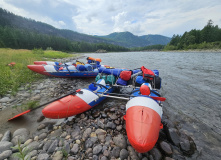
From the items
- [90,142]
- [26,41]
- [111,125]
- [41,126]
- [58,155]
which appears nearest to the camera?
[58,155]

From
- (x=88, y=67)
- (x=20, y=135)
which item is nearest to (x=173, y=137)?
(x=20, y=135)

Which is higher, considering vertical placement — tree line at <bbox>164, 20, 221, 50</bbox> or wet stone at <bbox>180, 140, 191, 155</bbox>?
tree line at <bbox>164, 20, 221, 50</bbox>

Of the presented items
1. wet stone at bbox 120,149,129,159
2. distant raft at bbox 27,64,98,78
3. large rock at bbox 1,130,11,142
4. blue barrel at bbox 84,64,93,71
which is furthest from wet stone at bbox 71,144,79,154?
blue barrel at bbox 84,64,93,71

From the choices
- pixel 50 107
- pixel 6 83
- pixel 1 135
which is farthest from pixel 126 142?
pixel 6 83

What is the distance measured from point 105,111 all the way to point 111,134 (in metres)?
1.44

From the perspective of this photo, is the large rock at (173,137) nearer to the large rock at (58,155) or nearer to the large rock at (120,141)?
the large rock at (120,141)

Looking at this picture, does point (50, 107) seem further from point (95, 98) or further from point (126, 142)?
point (126, 142)

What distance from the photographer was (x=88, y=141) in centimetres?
315

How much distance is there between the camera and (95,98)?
4.80 meters

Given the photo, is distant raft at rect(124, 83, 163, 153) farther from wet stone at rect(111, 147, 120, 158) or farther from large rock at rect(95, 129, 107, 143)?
large rock at rect(95, 129, 107, 143)

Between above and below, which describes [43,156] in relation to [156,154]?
above

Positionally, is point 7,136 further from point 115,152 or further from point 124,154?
point 124,154

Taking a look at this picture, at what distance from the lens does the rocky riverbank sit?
8.95 feet

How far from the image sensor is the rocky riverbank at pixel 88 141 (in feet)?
8.95
